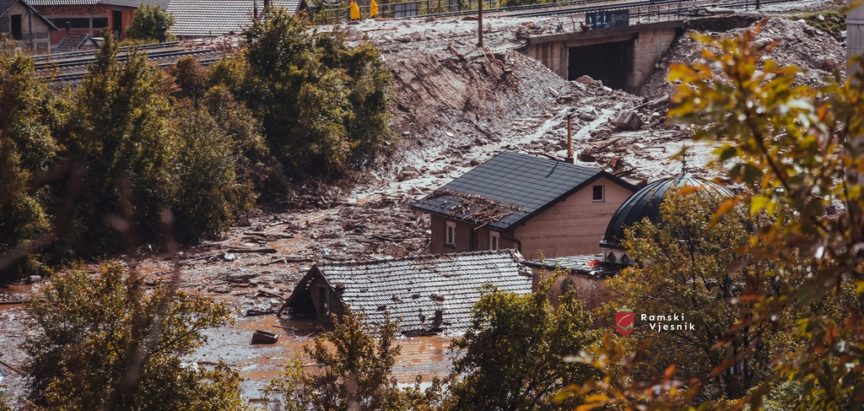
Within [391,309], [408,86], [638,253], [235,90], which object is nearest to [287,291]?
[391,309]

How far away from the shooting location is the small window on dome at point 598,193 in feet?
121

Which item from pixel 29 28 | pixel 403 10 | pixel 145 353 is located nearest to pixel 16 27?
pixel 29 28

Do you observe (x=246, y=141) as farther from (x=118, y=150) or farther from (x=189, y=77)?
(x=118, y=150)

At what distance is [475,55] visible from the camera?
65250 mm

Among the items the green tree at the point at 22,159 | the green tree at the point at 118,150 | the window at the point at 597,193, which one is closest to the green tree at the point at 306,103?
the green tree at the point at 118,150

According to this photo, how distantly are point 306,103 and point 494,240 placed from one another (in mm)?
14286

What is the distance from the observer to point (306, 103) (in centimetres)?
5016

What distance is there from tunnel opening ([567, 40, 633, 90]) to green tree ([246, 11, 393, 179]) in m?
22.8

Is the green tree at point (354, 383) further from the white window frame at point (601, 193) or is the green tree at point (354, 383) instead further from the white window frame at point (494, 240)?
the white window frame at point (494, 240)

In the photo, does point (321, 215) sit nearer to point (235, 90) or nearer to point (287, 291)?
point (235, 90)

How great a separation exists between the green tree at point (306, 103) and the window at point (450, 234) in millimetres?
11085

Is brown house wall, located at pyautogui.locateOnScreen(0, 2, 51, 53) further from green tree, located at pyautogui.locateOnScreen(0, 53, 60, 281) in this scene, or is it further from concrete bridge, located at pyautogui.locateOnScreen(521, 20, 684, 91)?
concrete bridge, located at pyautogui.locateOnScreen(521, 20, 684, 91)

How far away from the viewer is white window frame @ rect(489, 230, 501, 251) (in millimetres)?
37688

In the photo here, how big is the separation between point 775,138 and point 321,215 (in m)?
42.5
